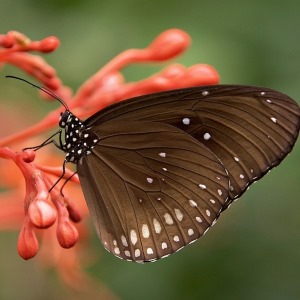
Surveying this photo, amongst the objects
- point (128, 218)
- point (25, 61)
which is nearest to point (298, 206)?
point (128, 218)

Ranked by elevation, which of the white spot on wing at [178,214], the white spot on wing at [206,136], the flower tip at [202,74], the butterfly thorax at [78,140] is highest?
the flower tip at [202,74]

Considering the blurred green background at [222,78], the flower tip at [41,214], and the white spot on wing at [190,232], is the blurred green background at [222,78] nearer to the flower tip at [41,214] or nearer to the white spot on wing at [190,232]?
the white spot on wing at [190,232]

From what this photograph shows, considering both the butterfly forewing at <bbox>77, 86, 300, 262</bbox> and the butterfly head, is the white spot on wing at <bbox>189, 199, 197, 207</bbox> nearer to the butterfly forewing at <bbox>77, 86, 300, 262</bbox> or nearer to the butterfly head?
the butterfly forewing at <bbox>77, 86, 300, 262</bbox>

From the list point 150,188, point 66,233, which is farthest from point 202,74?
point 66,233

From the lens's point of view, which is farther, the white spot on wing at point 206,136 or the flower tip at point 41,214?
the white spot on wing at point 206,136

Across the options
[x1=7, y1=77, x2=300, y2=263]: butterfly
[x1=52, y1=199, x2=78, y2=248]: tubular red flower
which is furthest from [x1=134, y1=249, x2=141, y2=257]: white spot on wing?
[x1=52, y1=199, x2=78, y2=248]: tubular red flower

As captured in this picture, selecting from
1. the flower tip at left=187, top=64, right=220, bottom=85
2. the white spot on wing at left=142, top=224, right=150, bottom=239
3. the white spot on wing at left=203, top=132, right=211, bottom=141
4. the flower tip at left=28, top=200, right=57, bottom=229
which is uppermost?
the flower tip at left=187, top=64, right=220, bottom=85

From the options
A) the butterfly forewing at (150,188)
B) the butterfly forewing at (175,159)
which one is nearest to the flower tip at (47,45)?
the butterfly forewing at (175,159)
